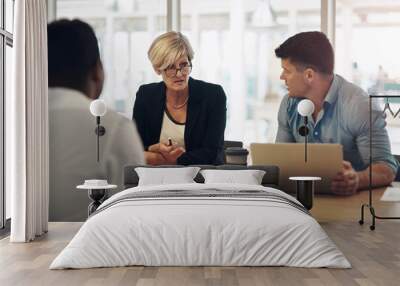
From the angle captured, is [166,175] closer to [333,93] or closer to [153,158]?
[153,158]

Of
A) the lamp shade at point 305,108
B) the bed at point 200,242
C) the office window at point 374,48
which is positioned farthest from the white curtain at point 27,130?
the office window at point 374,48

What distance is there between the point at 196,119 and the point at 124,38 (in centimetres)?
133

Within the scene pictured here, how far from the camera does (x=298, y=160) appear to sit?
7.50m

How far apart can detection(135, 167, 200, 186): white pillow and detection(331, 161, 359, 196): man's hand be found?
5.71ft

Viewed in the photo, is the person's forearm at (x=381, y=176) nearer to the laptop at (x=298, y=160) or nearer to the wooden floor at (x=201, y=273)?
the laptop at (x=298, y=160)

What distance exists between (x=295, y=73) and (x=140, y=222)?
3.50 meters

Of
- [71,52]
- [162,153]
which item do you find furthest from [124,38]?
[162,153]

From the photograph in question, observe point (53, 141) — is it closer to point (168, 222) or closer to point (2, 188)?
point (2, 188)

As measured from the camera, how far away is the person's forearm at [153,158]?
7527 millimetres

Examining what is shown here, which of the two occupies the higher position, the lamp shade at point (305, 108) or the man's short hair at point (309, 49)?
the man's short hair at point (309, 49)

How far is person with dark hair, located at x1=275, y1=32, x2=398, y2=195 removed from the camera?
7.42m

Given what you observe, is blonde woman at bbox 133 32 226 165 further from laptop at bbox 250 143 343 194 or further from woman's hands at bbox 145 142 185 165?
laptop at bbox 250 143 343 194

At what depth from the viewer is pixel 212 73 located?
298 inches

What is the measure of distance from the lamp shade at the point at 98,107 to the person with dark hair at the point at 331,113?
6.97ft
